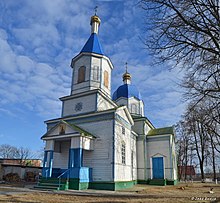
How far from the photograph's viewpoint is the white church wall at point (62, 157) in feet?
55.6

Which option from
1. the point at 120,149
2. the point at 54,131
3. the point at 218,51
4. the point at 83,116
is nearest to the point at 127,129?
the point at 120,149

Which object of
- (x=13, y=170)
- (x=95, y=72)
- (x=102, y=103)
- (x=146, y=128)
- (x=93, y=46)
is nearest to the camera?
(x=102, y=103)

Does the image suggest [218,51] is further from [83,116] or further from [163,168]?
[163,168]

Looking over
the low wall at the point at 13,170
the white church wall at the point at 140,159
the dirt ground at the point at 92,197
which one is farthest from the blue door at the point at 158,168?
the low wall at the point at 13,170

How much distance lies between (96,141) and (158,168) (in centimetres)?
978

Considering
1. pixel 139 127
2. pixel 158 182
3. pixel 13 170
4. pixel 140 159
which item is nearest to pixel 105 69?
pixel 139 127

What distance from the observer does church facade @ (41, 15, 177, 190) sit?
1471 centimetres

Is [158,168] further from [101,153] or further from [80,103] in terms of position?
[80,103]

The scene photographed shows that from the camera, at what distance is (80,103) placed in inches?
704

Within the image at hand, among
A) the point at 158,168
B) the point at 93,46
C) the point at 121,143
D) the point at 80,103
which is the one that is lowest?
the point at 158,168

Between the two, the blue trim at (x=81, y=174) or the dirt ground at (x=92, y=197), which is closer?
the dirt ground at (x=92, y=197)

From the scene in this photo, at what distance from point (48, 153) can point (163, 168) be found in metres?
12.0

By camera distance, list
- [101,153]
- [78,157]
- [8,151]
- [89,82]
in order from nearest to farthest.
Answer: [78,157] < [101,153] < [89,82] < [8,151]

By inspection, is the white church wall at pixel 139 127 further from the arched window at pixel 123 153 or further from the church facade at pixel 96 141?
the arched window at pixel 123 153
